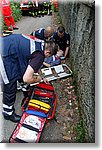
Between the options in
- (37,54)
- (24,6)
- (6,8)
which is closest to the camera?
(37,54)

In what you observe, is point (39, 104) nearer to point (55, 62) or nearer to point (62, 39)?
point (55, 62)

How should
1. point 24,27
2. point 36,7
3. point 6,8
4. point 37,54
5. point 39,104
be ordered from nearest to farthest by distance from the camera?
point 37,54 → point 39,104 → point 6,8 → point 24,27 → point 36,7

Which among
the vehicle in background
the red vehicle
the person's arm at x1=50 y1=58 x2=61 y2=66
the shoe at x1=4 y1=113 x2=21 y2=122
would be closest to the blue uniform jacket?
the shoe at x1=4 y1=113 x2=21 y2=122

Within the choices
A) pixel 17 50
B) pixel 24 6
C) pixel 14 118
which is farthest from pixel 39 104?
pixel 24 6

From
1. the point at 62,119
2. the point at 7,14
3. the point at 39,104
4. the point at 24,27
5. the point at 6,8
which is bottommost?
the point at 62,119

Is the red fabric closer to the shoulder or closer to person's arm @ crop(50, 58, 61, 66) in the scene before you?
person's arm @ crop(50, 58, 61, 66)

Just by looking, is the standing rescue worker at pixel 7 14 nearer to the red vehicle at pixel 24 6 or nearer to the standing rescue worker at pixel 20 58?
the red vehicle at pixel 24 6

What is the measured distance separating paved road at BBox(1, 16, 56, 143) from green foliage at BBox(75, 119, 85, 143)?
787 millimetres

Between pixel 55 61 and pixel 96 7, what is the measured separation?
9.16 ft

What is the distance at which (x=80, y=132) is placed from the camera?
3.42 metres

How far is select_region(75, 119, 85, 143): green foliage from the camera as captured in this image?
331 centimetres

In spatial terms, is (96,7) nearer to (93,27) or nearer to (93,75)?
(93,27)

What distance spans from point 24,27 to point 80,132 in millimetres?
5799

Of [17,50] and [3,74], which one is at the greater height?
[17,50]
